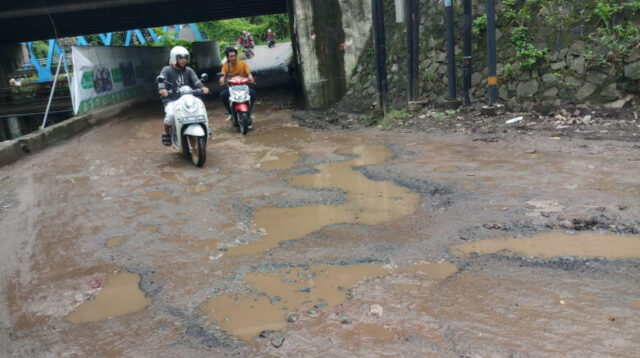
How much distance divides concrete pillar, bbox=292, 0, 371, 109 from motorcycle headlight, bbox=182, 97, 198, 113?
5138 mm

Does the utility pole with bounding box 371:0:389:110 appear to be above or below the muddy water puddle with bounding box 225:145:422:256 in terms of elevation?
above

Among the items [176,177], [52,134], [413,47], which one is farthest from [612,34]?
[52,134]

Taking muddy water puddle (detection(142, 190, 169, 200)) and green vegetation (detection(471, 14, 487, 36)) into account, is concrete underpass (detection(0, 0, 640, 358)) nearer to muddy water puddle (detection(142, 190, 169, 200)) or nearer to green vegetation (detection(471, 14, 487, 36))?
muddy water puddle (detection(142, 190, 169, 200))

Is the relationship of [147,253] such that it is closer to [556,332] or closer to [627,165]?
[556,332]

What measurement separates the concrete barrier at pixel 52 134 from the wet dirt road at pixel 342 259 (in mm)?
2452

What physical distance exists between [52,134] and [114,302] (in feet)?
28.2

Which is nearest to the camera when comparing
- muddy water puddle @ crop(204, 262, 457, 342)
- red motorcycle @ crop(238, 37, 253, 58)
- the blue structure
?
muddy water puddle @ crop(204, 262, 457, 342)

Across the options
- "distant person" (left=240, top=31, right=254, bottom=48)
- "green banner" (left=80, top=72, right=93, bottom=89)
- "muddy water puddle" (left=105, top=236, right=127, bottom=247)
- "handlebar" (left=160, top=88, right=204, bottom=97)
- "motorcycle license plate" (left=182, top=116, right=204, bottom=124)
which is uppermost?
"distant person" (left=240, top=31, right=254, bottom=48)

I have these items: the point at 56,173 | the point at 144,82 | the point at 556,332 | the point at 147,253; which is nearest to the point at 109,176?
the point at 56,173

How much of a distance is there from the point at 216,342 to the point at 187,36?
42.5 metres

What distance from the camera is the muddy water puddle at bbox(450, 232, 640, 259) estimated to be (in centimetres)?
319

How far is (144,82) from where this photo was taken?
1933cm

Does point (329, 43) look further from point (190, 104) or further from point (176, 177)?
point (176, 177)

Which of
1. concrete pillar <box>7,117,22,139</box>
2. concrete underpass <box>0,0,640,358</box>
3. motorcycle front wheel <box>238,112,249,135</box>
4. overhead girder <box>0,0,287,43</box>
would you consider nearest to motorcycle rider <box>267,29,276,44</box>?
overhead girder <box>0,0,287,43</box>
